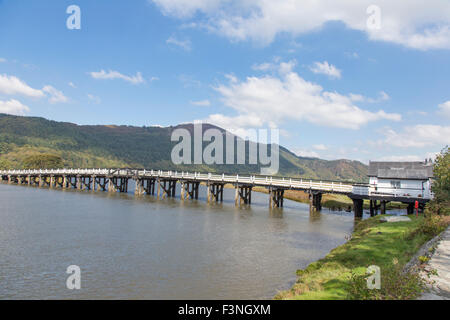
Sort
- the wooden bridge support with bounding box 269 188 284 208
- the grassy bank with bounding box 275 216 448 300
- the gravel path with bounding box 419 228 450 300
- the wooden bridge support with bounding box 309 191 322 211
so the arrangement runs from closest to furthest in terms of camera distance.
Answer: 1. the gravel path with bounding box 419 228 450 300
2. the grassy bank with bounding box 275 216 448 300
3. the wooden bridge support with bounding box 309 191 322 211
4. the wooden bridge support with bounding box 269 188 284 208

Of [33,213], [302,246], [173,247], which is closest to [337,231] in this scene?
[302,246]

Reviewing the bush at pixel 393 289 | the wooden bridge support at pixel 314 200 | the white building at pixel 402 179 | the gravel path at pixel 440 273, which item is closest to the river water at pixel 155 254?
the bush at pixel 393 289

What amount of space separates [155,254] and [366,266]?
1301cm

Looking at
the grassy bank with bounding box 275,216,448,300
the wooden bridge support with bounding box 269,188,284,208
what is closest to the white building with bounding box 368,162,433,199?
the grassy bank with bounding box 275,216,448,300

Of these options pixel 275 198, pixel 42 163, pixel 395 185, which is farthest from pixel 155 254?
pixel 42 163

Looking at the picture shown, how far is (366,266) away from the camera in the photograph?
633 inches

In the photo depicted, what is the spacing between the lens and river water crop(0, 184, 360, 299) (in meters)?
15.0

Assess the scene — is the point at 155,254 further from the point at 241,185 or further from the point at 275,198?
the point at 241,185

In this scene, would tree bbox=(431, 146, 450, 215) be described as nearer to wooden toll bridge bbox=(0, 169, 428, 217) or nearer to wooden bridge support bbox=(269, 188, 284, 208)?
wooden toll bridge bbox=(0, 169, 428, 217)

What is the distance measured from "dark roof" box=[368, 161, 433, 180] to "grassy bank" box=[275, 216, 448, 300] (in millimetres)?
14949

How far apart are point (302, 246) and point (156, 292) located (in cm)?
1401
